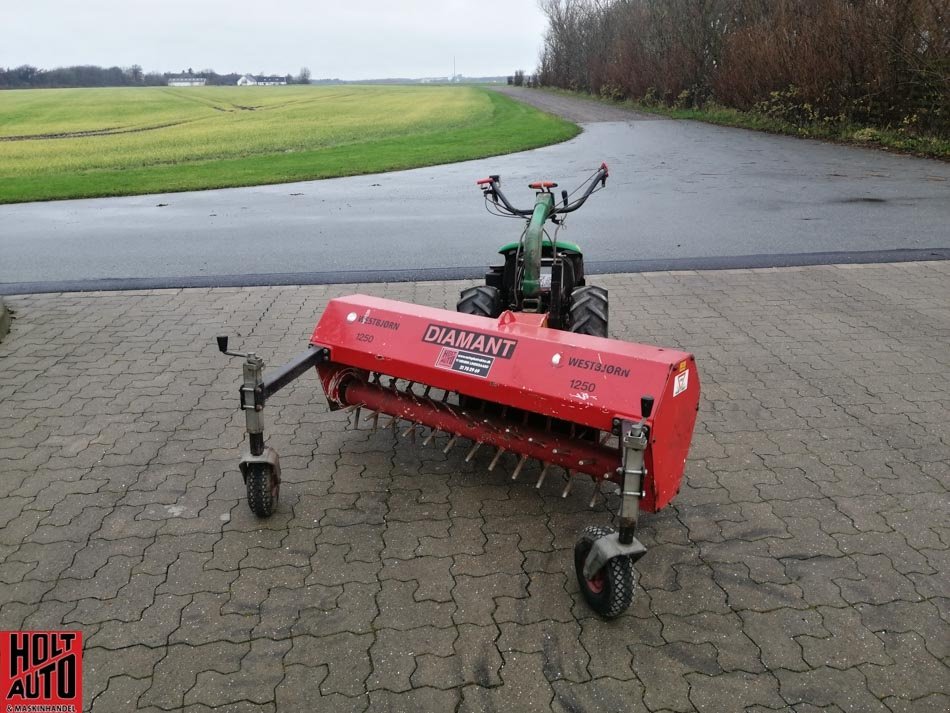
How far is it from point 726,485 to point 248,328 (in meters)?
4.38

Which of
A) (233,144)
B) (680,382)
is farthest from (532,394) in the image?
(233,144)

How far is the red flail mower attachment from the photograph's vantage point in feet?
10.3

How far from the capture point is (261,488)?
3.80 meters

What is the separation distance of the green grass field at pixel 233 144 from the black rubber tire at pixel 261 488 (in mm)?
12847

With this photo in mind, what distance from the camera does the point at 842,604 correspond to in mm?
3221

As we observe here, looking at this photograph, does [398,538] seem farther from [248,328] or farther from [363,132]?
[363,132]

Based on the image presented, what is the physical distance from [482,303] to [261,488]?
5.70ft

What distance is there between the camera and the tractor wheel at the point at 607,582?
3053 mm

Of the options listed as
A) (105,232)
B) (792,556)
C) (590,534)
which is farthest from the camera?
(105,232)

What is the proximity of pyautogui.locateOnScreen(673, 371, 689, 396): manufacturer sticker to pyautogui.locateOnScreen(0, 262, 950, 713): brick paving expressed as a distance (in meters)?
0.78

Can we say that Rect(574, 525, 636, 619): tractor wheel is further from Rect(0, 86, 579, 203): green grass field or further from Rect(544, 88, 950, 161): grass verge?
Rect(544, 88, 950, 161): grass verge

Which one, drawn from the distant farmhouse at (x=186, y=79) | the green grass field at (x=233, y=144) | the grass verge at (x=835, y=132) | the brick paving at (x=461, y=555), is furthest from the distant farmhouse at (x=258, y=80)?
the brick paving at (x=461, y=555)

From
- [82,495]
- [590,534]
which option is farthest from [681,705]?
[82,495]

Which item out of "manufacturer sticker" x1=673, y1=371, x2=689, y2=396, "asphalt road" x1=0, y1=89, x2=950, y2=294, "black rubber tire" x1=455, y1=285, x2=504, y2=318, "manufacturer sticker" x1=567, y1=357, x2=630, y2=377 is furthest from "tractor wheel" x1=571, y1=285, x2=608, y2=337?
"asphalt road" x1=0, y1=89, x2=950, y2=294
